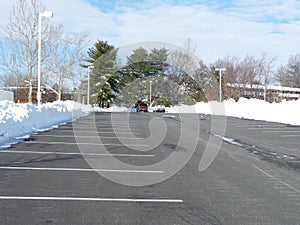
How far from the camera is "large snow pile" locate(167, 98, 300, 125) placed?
28.3m

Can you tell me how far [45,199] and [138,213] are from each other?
60.2 inches

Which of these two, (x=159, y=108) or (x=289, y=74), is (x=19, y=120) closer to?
(x=159, y=108)

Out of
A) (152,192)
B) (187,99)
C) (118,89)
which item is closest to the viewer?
(152,192)

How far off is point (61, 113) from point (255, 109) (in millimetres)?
20371

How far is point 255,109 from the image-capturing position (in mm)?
35375

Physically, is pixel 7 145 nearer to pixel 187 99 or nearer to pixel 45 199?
pixel 45 199

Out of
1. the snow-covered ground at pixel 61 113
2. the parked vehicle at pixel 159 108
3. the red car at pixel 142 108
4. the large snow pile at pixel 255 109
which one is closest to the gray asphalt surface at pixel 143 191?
the snow-covered ground at pixel 61 113

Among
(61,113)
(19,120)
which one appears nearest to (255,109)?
(61,113)

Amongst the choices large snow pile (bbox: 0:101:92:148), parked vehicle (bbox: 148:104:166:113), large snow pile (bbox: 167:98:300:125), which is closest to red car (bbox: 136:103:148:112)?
parked vehicle (bbox: 148:104:166:113)

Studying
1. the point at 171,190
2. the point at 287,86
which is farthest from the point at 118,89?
the point at 171,190

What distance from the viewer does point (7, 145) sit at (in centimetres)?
1048

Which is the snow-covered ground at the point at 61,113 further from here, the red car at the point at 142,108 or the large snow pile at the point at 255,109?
the red car at the point at 142,108

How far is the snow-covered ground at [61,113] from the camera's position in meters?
13.2

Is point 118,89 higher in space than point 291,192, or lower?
higher
